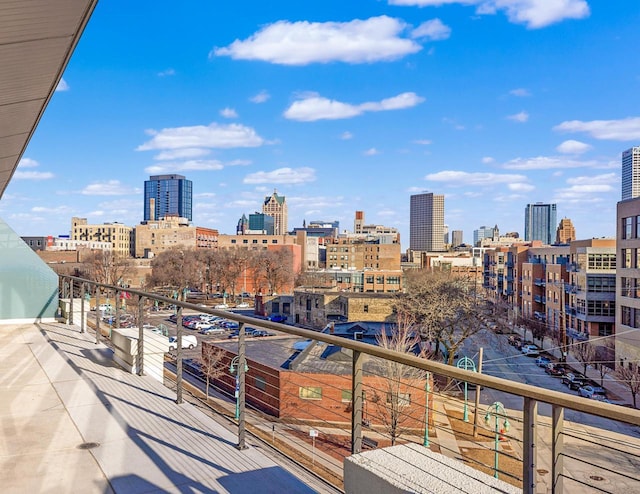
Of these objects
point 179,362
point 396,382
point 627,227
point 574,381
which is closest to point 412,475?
point 179,362

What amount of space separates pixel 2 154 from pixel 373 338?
97.1ft

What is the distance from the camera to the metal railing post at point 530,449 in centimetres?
171

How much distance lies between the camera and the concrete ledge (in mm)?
1885

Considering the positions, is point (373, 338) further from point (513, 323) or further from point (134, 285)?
point (134, 285)

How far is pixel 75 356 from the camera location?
6.20 meters

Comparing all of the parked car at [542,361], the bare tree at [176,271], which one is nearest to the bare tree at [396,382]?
the parked car at [542,361]

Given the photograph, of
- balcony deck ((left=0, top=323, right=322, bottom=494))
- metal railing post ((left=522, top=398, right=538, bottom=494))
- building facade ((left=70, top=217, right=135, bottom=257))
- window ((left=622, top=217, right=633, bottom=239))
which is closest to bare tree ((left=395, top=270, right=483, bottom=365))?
window ((left=622, top=217, right=633, bottom=239))

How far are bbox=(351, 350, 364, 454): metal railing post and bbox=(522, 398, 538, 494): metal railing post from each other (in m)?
0.93

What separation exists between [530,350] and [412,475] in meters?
43.2

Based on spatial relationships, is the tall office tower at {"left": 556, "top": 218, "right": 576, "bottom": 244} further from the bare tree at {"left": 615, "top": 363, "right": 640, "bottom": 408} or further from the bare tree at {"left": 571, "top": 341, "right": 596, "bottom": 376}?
the bare tree at {"left": 615, "top": 363, "right": 640, "bottom": 408}

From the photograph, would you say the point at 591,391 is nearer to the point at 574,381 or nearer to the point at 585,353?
the point at 574,381

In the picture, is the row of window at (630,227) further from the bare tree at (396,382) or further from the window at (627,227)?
the bare tree at (396,382)

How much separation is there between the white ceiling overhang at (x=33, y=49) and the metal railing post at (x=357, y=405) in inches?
87.2

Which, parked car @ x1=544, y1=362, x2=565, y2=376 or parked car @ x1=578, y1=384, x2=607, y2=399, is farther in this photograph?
parked car @ x1=544, y1=362, x2=565, y2=376
